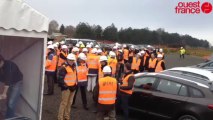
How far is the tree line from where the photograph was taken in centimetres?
6512

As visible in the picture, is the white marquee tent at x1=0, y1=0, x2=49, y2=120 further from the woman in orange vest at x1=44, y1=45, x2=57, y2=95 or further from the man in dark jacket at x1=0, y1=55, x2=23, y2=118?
the woman in orange vest at x1=44, y1=45, x2=57, y2=95

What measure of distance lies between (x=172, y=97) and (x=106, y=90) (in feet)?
7.23

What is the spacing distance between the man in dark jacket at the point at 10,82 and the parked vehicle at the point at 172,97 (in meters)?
3.91

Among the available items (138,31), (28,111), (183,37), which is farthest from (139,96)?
(183,37)

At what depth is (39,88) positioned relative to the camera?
7.88m

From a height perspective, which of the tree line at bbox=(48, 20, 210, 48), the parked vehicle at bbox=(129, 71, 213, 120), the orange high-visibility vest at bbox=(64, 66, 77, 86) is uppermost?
the tree line at bbox=(48, 20, 210, 48)

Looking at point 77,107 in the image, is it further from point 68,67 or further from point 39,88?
point 39,88

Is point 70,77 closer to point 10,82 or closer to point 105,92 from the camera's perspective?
point 105,92

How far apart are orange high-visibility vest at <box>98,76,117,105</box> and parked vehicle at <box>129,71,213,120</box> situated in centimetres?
195

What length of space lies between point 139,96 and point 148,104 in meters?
0.39

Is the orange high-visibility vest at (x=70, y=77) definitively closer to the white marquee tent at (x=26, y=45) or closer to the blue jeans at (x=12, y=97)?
the white marquee tent at (x=26, y=45)

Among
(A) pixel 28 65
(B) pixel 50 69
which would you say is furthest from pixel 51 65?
(A) pixel 28 65

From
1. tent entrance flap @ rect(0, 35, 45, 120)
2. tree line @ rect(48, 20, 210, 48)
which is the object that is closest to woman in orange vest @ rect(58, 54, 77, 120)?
tent entrance flap @ rect(0, 35, 45, 120)

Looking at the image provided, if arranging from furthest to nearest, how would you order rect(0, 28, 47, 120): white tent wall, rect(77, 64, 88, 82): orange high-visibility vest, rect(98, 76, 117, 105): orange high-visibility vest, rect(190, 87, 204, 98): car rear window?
rect(77, 64, 88, 82): orange high-visibility vest
rect(190, 87, 204, 98): car rear window
rect(98, 76, 117, 105): orange high-visibility vest
rect(0, 28, 47, 120): white tent wall
